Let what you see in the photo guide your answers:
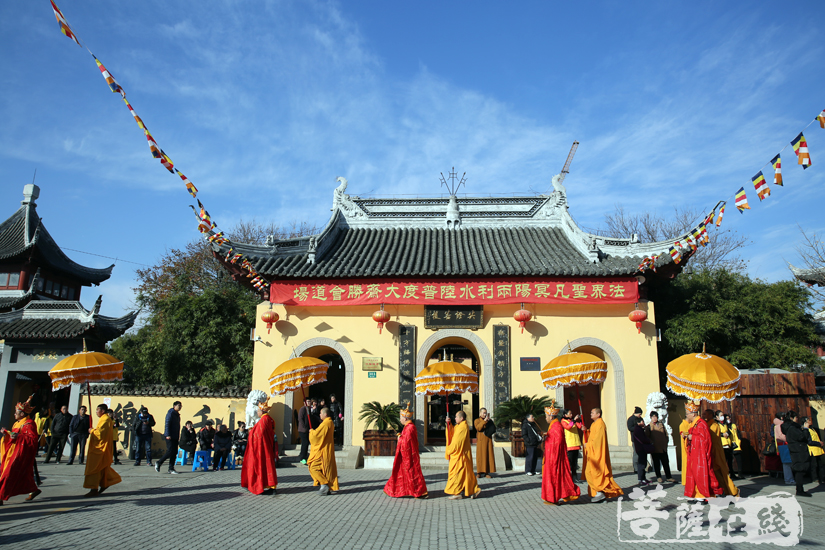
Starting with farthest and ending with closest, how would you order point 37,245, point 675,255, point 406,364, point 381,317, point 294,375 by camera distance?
point 37,245, point 406,364, point 381,317, point 675,255, point 294,375

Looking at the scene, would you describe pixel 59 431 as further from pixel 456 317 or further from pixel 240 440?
pixel 456 317

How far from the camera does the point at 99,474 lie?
8062 millimetres

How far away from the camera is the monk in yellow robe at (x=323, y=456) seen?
817 centimetres

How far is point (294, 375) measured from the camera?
10883 millimetres

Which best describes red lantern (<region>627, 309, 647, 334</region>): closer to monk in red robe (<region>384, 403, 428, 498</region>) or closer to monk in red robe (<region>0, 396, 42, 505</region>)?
monk in red robe (<region>384, 403, 428, 498</region>)

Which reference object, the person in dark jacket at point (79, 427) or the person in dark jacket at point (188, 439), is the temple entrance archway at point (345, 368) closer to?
the person in dark jacket at point (188, 439)

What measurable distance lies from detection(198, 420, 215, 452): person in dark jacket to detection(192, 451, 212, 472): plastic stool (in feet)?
0.31

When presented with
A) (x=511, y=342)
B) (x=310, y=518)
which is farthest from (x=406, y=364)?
(x=310, y=518)

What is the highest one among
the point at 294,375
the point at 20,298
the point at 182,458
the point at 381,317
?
the point at 20,298

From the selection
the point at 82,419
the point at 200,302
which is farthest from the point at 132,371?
the point at 82,419

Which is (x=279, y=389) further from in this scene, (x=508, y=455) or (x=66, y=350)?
(x=66, y=350)

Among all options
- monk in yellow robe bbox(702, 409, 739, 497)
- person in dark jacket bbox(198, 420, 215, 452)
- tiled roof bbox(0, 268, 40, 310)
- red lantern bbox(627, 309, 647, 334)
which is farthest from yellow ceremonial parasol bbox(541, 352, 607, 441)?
tiled roof bbox(0, 268, 40, 310)

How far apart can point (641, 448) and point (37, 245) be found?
19435 mm

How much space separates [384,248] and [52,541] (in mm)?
10490
